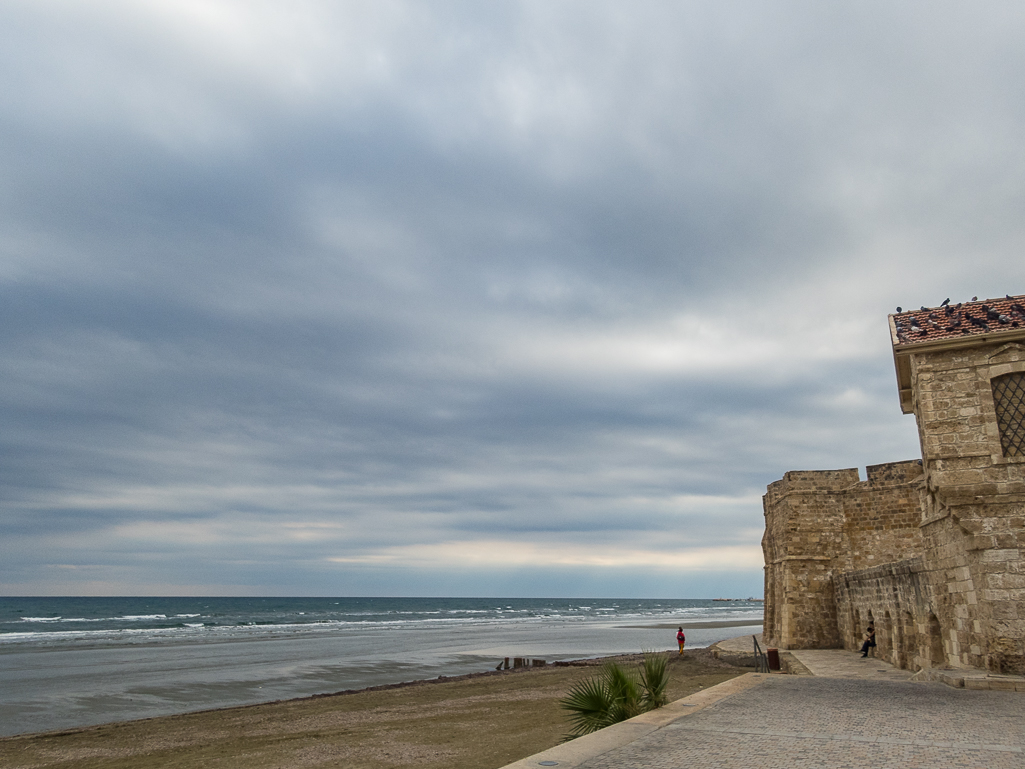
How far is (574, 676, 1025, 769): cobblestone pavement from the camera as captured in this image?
563 centimetres

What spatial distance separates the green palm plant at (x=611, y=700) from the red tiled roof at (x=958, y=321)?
7919mm

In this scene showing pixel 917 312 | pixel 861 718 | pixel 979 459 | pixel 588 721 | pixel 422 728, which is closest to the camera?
pixel 861 718

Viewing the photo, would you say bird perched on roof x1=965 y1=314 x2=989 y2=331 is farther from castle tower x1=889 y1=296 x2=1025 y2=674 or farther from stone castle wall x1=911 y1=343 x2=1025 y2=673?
stone castle wall x1=911 y1=343 x2=1025 y2=673

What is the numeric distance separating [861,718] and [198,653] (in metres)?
35.9

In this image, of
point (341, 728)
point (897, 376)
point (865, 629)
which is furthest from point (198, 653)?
point (897, 376)

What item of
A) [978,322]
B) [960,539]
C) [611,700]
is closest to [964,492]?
[960,539]

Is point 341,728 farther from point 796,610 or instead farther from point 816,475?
point 816,475

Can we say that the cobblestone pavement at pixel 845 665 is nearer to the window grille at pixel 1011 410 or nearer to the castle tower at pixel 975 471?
the castle tower at pixel 975 471

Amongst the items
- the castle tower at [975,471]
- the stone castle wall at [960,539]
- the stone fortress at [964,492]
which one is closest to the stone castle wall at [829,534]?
the stone castle wall at [960,539]

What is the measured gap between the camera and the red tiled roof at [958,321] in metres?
11.9

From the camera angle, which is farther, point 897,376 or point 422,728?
point 422,728

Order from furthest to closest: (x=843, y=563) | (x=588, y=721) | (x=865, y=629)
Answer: (x=843, y=563)
(x=865, y=629)
(x=588, y=721)

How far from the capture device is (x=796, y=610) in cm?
2403

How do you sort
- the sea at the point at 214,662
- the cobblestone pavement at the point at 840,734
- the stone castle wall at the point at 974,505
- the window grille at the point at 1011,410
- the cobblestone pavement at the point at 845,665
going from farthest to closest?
the sea at the point at 214,662 → the cobblestone pavement at the point at 845,665 → the window grille at the point at 1011,410 → the stone castle wall at the point at 974,505 → the cobblestone pavement at the point at 840,734
